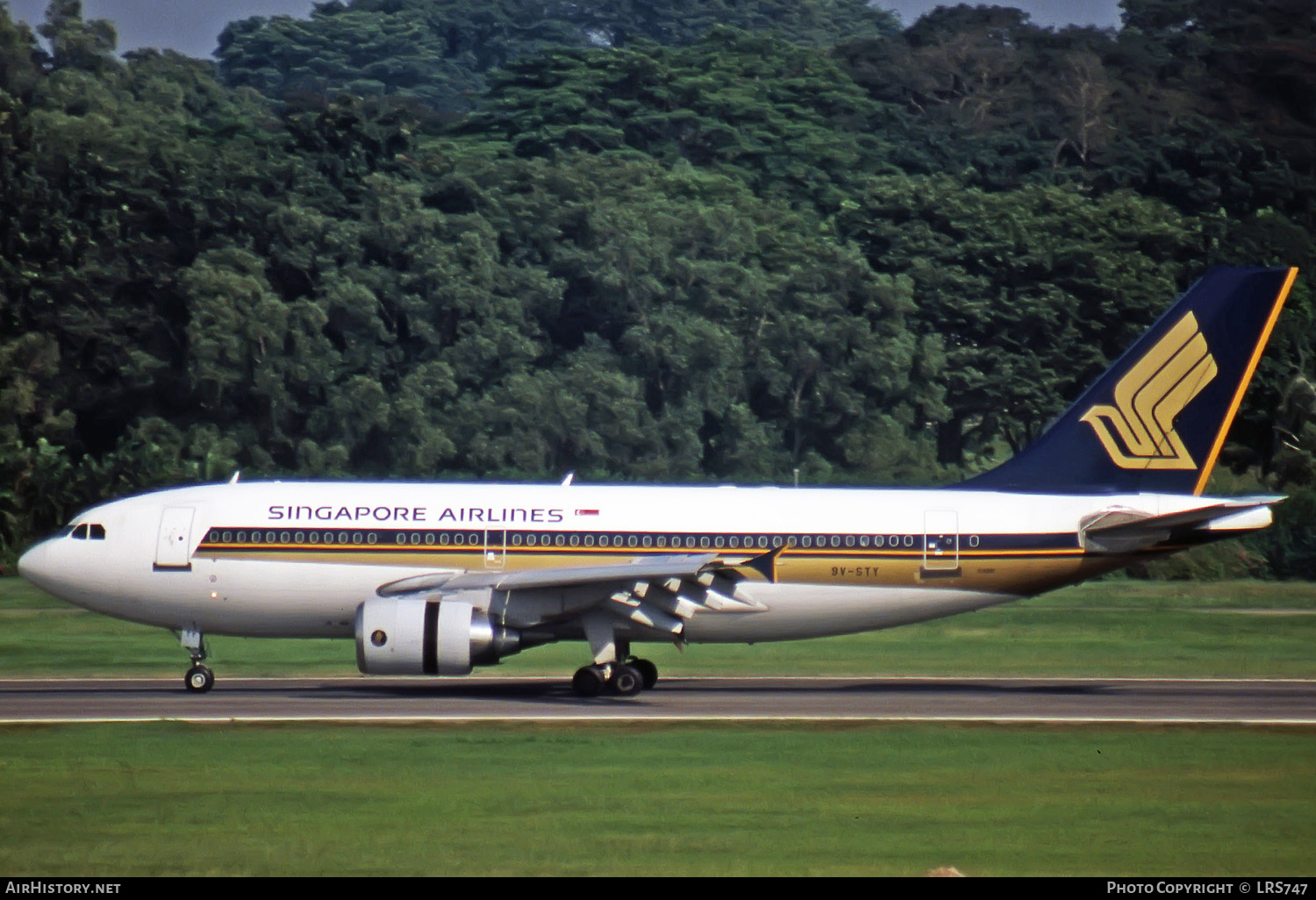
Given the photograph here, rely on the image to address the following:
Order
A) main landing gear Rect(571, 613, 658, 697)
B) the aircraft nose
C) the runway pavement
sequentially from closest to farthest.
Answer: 1. the runway pavement
2. main landing gear Rect(571, 613, 658, 697)
3. the aircraft nose

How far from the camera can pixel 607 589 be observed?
33.8 meters

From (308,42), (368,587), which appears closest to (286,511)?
(368,587)

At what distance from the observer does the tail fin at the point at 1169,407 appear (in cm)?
3703

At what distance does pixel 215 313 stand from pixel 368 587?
134 ft

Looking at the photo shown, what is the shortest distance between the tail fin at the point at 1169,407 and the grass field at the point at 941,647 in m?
5.34

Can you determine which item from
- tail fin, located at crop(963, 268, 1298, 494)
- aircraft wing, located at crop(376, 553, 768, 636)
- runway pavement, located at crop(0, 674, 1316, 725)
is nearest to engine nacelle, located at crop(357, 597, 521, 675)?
runway pavement, located at crop(0, 674, 1316, 725)

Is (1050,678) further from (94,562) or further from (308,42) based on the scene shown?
(308,42)

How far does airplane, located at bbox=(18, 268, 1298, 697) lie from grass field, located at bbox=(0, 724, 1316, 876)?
5622mm

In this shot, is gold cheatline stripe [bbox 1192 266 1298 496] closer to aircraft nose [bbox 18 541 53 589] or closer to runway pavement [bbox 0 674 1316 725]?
runway pavement [bbox 0 674 1316 725]

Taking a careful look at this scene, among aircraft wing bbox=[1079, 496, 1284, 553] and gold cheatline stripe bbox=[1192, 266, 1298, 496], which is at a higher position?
gold cheatline stripe bbox=[1192, 266, 1298, 496]

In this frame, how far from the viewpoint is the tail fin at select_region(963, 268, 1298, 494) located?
121 feet

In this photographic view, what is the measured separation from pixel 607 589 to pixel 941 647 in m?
15.3

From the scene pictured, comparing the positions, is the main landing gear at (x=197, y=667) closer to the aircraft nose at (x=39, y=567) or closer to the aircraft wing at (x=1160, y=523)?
the aircraft nose at (x=39, y=567)

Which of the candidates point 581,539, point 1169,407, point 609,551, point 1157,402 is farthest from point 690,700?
point 1169,407
